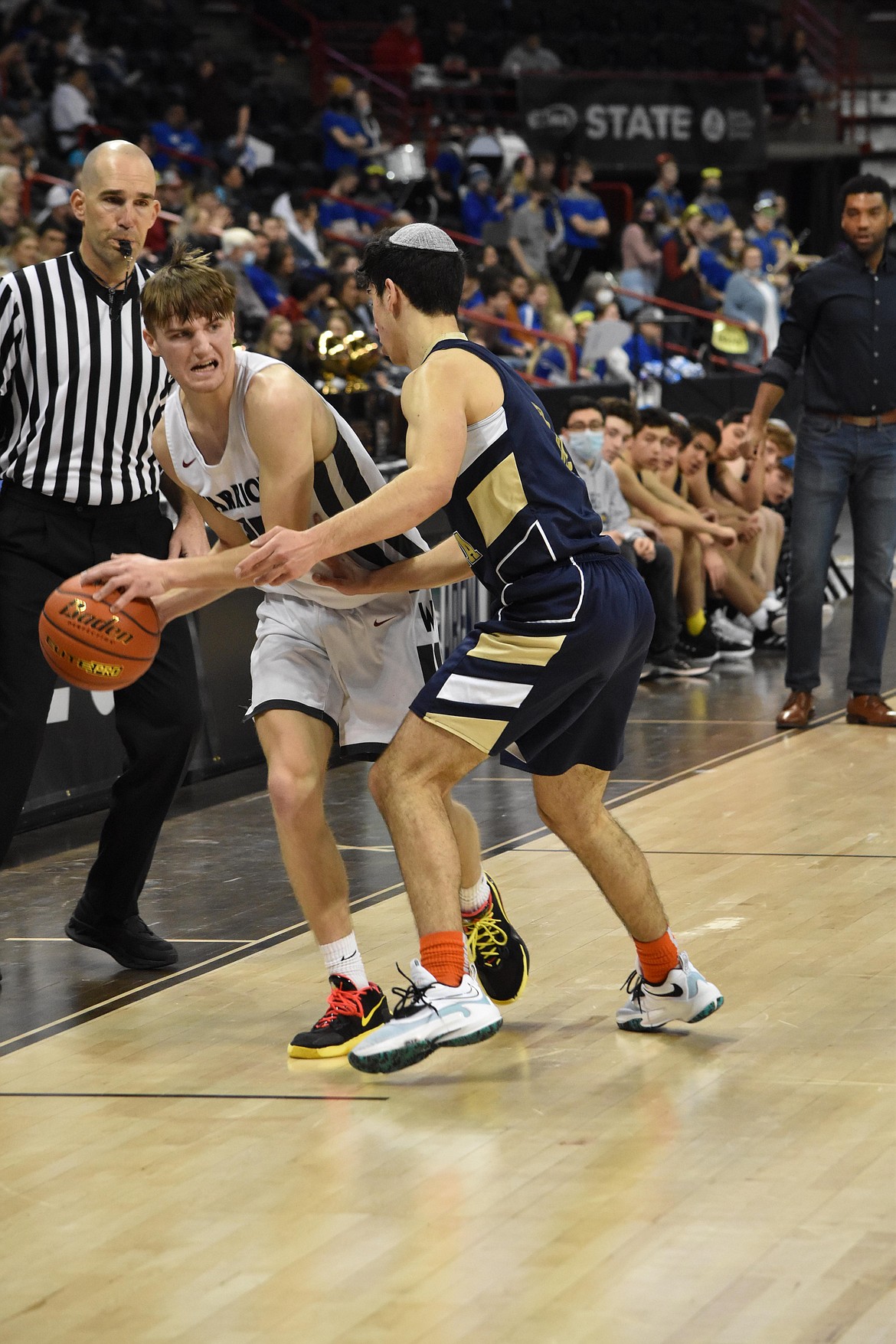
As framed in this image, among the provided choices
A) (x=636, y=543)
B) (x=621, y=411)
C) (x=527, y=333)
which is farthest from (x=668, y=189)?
(x=636, y=543)

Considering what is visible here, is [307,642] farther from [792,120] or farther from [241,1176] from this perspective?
[792,120]

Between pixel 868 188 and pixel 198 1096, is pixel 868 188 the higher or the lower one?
the higher one

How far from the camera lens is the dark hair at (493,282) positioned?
16297mm

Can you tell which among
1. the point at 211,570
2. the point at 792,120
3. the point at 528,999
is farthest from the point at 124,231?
the point at 792,120

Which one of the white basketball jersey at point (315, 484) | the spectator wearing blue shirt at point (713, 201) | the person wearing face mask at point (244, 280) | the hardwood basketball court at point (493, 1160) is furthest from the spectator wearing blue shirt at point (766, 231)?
the white basketball jersey at point (315, 484)

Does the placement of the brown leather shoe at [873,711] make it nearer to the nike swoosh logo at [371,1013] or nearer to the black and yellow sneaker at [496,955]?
the black and yellow sneaker at [496,955]

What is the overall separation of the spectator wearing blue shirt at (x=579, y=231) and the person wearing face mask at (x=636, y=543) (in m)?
11.6

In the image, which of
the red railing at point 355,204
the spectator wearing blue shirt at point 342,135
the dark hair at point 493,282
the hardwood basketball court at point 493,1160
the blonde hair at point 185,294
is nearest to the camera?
the hardwood basketball court at point 493,1160

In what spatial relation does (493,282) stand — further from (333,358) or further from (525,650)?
(525,650)

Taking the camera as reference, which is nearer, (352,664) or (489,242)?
(352,664)

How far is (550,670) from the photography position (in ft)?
13.3

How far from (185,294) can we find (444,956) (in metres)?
1.49

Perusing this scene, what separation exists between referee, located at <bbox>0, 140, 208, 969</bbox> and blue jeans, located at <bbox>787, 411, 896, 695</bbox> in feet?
12.1

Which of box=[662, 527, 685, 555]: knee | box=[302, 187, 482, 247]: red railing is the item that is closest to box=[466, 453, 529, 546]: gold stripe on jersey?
box=[662, 527, 685, 555]: knee
